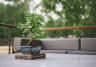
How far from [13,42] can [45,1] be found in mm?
5644

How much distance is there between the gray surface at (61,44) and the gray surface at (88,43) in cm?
13

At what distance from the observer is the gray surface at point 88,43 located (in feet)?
15.7

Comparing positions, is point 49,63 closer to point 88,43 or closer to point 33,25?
point 33,25

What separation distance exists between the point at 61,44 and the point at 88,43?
2.00 feet

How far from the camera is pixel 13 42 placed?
16.4 feet

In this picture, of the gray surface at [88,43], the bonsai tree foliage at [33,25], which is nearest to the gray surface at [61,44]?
the gray surface at [88,43]

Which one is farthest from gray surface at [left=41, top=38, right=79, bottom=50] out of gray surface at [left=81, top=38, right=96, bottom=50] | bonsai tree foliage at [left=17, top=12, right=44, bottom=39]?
bonsai tree foliage at [left=17, top=12, right=44, bottom=39]

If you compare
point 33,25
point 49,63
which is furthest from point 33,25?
point 49,63

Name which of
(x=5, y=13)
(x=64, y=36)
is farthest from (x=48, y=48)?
(x=5, y=13)

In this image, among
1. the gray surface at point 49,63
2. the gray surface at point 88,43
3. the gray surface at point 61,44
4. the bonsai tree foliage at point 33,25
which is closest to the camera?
the gray surface at point 49,63

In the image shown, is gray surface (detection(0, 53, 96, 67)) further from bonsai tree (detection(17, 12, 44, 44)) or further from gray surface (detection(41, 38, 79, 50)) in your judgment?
gray surface (detection(41, 38, 79, 50))

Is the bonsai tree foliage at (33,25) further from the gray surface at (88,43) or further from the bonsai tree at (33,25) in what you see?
the gray surface at (88,43)

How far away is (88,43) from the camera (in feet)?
15.9

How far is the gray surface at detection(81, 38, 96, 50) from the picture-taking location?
478cm
